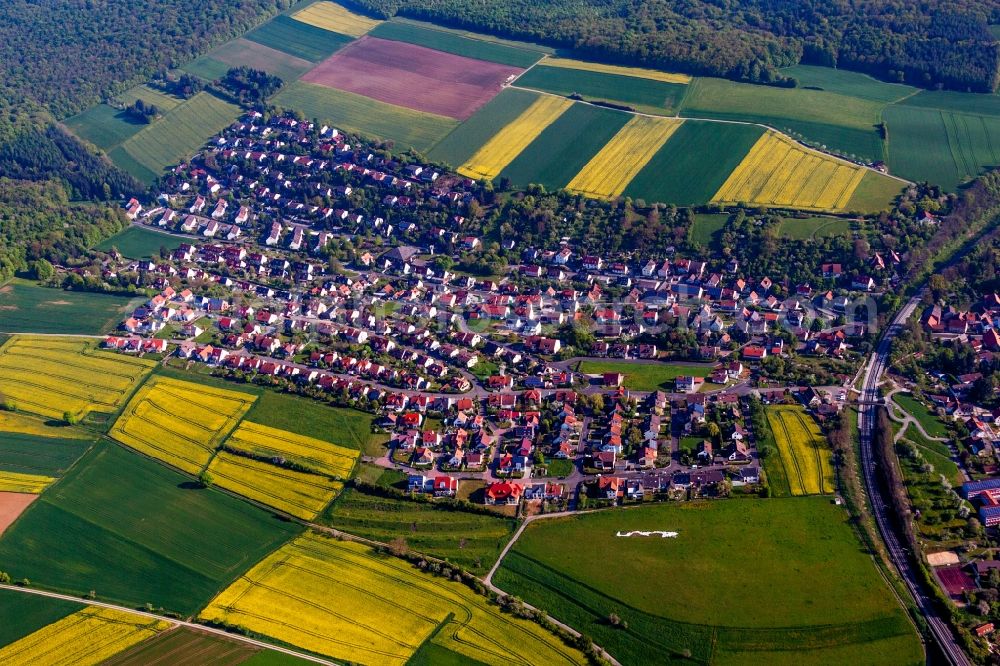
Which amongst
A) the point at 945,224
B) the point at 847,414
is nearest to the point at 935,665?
the point at 847,414

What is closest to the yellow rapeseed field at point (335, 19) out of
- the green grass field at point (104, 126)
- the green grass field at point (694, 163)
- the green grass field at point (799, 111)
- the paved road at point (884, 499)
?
the green grass field at point (104, 126)

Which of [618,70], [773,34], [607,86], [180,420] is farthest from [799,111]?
[180,420]

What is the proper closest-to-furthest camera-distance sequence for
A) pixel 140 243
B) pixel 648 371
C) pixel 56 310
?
A: pixel 648 371 < pixel 56 310 < pixel 140 243

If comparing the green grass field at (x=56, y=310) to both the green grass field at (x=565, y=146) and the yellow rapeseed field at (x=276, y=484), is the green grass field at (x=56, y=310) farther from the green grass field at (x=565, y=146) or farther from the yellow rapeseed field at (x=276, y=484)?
the green grass field at (x=565, y=146)

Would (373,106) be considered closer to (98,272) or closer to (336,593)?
(98,272)

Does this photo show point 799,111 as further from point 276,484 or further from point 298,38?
point 276,484

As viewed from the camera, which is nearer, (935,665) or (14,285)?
(935,665)

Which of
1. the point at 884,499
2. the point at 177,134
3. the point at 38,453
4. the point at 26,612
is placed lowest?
the point at 26,612
